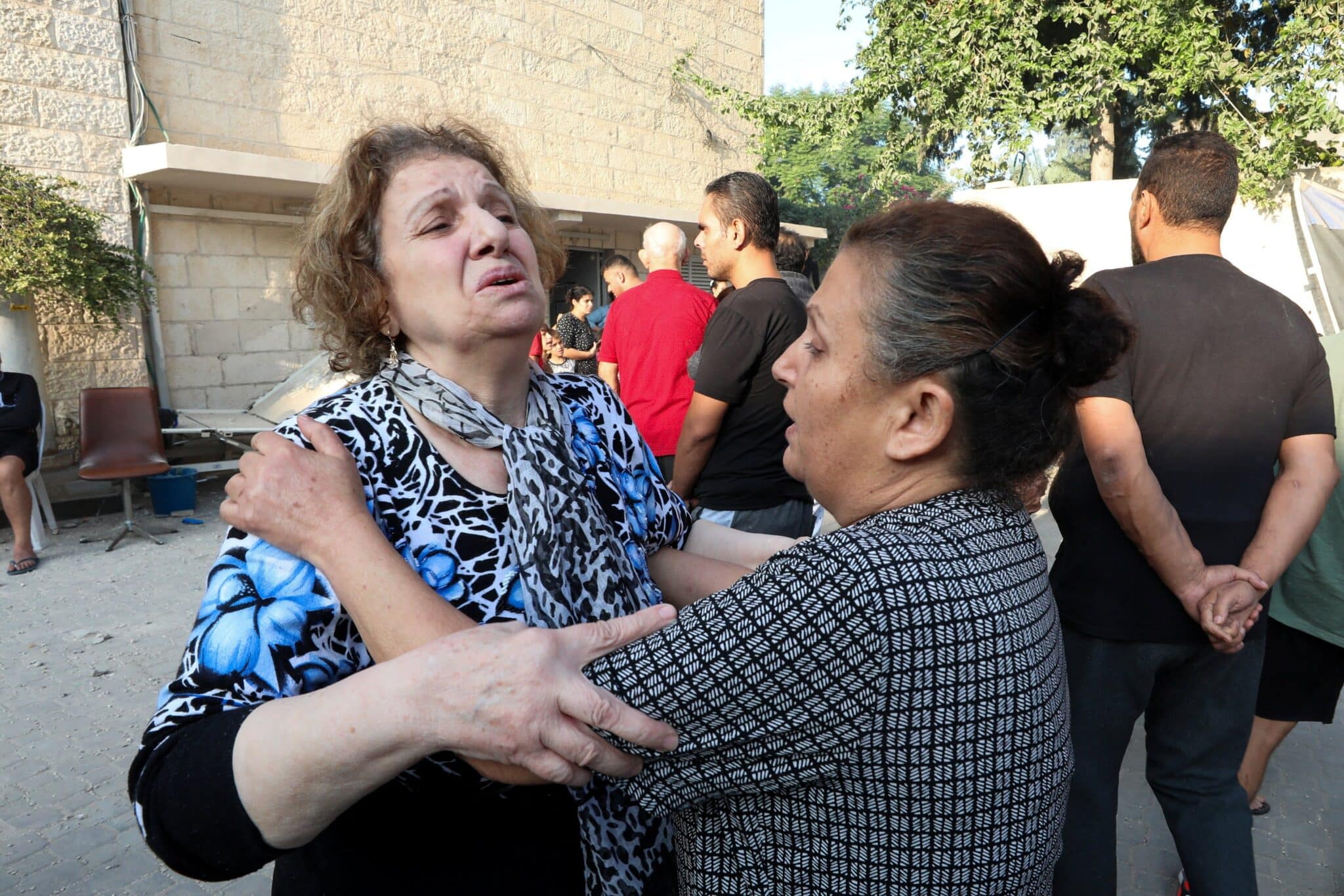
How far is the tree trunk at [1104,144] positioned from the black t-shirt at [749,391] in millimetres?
9945

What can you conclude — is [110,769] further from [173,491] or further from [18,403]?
[173,491]

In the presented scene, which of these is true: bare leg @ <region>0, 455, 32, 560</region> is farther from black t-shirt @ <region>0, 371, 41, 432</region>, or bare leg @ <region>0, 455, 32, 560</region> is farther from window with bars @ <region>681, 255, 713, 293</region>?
window with bars @ <region>681, 255, 713, 293</region>

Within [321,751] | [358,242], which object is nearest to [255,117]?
[358,242]

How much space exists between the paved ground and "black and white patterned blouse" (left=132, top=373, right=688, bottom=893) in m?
2.12

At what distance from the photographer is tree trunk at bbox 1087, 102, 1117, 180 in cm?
1138

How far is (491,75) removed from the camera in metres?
11.0

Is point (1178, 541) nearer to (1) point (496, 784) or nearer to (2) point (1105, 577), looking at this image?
(2) point (1105, 577)

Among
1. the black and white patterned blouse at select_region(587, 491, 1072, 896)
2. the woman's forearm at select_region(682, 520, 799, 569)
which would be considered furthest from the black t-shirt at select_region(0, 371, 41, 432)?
the black and white patterned blouse at select_region(587, 491, 1072, 896)

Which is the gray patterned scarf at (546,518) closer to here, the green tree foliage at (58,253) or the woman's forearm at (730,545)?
the woman's forearm at (730,545)

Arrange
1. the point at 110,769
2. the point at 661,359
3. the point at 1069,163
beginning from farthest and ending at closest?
the point at 1069,163 < the point at 661,359 < the point at 110,769

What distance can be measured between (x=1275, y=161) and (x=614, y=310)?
345 inches

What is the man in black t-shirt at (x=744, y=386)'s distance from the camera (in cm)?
346

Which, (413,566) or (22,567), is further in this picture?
(22,567)

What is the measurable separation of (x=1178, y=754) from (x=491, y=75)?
11050 mm
